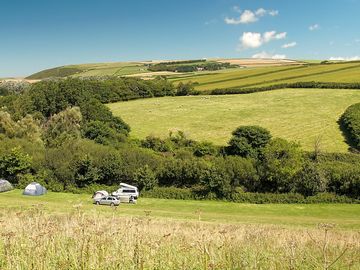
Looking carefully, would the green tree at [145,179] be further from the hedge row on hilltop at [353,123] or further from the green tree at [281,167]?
the hedge row on hilltop at [353,123]

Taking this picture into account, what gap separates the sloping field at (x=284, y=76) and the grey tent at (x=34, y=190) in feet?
220

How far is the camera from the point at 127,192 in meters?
41.4

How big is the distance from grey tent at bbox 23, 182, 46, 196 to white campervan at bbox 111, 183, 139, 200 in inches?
341

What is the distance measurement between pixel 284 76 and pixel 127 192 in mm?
76087

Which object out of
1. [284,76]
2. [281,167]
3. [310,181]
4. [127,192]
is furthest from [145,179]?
[284,76]

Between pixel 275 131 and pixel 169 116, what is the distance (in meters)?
22.9

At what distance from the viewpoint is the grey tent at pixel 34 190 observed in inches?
1672

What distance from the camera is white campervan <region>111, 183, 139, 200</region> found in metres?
40.1

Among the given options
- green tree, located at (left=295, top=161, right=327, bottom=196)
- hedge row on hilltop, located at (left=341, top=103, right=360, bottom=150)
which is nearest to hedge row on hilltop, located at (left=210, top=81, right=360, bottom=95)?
hedge row on hilltop, located at (left=341, top=103, right=360, bottom=150)

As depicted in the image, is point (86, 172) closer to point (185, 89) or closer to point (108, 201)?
point (108, 201)

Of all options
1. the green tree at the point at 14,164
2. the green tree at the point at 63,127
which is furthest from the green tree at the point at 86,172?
the green tree at the point at 63,127

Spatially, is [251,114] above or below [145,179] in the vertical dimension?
above

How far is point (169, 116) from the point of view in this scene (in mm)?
80688

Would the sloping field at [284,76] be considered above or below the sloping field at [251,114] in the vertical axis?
above
